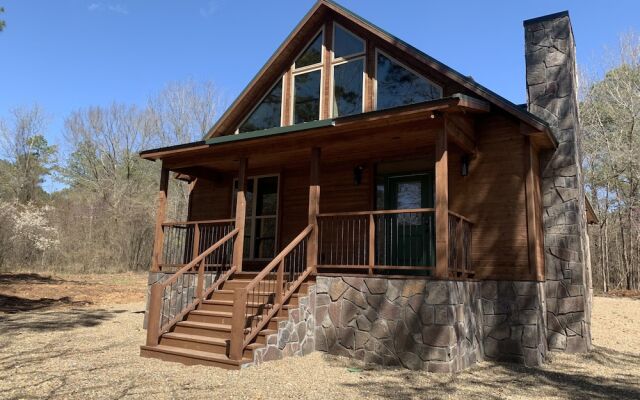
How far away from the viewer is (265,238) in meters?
10.9

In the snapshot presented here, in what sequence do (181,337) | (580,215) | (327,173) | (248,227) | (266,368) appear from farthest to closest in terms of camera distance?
1. (248,227)
2. (327,173)
3. (580,215)
4. (181,337)
5. (266,368)

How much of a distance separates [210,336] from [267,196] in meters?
4.76

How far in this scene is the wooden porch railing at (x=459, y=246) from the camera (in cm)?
709

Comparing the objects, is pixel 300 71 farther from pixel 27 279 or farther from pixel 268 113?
pixel 27 279

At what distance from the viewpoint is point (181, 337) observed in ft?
22.6

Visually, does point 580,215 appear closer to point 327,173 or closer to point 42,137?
point 327,173

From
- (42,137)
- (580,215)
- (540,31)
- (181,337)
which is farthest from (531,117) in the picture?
(42,137)

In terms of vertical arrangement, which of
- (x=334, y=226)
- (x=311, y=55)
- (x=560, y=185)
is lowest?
(x=334, y=226)

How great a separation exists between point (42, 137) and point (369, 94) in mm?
29111

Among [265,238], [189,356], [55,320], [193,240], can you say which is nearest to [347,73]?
[265,238]

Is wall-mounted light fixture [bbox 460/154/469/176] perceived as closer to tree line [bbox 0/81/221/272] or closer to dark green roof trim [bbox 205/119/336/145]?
dark green roof trim [bbox 205/119/336/145]

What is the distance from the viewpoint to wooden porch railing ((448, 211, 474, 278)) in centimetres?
709

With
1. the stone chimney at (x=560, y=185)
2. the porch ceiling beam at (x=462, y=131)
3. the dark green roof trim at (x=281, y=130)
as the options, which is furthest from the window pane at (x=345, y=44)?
the stone chimney at (x=560, y=185)

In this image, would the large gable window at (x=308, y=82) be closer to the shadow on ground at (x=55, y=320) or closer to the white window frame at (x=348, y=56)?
the white window frame at (x=348, y=56)
